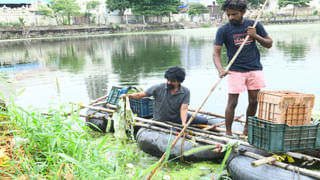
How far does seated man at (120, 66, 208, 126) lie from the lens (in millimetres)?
4336

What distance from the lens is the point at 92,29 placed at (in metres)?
46.9

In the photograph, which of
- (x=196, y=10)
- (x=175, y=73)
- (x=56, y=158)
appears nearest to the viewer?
(x=56, y=158)

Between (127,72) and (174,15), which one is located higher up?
(174,15)

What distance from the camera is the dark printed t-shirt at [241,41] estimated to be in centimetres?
389

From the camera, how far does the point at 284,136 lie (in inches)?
128

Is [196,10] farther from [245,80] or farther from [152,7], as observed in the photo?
[245,80]

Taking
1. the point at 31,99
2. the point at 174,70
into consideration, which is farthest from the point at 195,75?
the point at 174,70

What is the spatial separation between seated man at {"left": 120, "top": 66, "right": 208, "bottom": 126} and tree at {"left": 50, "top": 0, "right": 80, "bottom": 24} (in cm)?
4434

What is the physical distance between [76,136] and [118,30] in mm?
47802

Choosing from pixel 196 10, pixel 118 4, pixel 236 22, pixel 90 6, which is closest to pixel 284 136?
pixel 236 22

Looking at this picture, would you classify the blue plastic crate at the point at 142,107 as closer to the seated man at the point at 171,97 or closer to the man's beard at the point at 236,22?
the seated man at the point at 171,97

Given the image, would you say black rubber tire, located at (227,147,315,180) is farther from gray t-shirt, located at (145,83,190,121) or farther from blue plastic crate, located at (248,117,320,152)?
gray t-shirt, located at (145,83,190,121)

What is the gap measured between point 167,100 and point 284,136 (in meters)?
1.87

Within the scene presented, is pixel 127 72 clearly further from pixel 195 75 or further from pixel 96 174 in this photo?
pixel 96 174
